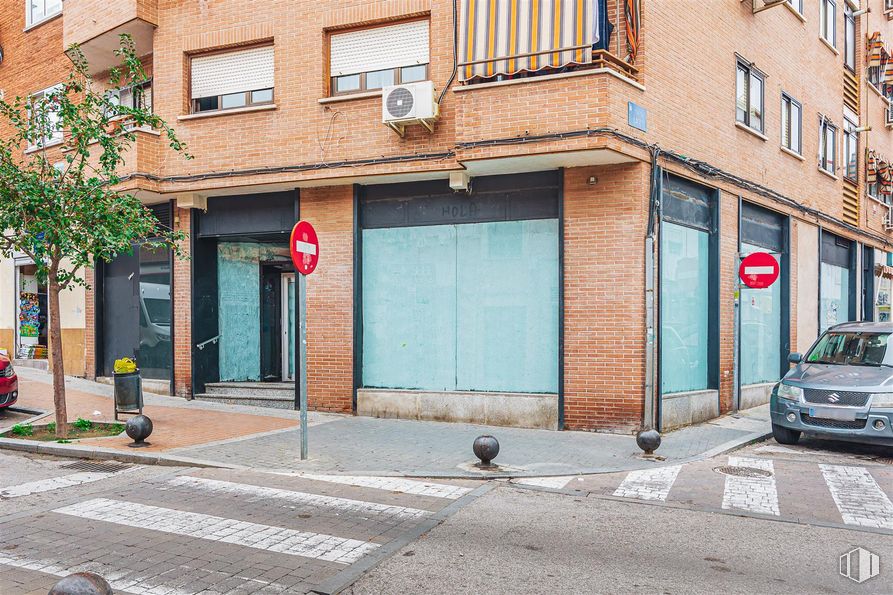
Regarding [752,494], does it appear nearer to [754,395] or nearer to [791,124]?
[754,395]

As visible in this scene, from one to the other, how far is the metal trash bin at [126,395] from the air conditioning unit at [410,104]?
18.8 ft

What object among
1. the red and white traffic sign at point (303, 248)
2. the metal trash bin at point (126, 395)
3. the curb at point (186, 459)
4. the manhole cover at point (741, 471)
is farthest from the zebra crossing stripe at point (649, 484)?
the metal trash bin at point (126, 395)

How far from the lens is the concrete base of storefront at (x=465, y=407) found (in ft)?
36.3

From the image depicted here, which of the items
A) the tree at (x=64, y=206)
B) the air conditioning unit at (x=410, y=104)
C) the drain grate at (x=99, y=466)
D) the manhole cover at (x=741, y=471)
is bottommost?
the manhole cover at (x=741, y=471)

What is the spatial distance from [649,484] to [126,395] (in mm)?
8076

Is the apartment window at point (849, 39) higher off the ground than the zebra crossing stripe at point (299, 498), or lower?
higher

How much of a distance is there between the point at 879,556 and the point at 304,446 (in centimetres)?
590

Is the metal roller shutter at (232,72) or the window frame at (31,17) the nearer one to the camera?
the metal roller shutter at (232,72)

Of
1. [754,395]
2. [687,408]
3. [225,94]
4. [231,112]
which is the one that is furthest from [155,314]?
[754,395]

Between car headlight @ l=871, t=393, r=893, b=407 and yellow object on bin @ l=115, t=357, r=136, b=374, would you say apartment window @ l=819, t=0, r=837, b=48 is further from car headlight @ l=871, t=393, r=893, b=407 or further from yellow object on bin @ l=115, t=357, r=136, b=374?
yellow object on bin @ l=115, t=357, r=136, b=374

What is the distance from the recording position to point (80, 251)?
10.0m

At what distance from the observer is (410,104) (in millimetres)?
11125

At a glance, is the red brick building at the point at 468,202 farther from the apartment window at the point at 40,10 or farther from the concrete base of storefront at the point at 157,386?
the apartment window at the point at 40,10

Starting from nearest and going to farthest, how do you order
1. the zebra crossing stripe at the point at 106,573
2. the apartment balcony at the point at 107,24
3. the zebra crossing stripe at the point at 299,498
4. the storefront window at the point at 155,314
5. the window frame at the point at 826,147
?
1. the zebra crossing stripe at the point at 106,573
2. the zebra crossing stripe at the point at 299,498
3. the apartment balcony at the point at 107,24
4. the storefront window at the point at 155,314
5. the window frame at the point at 826,147
